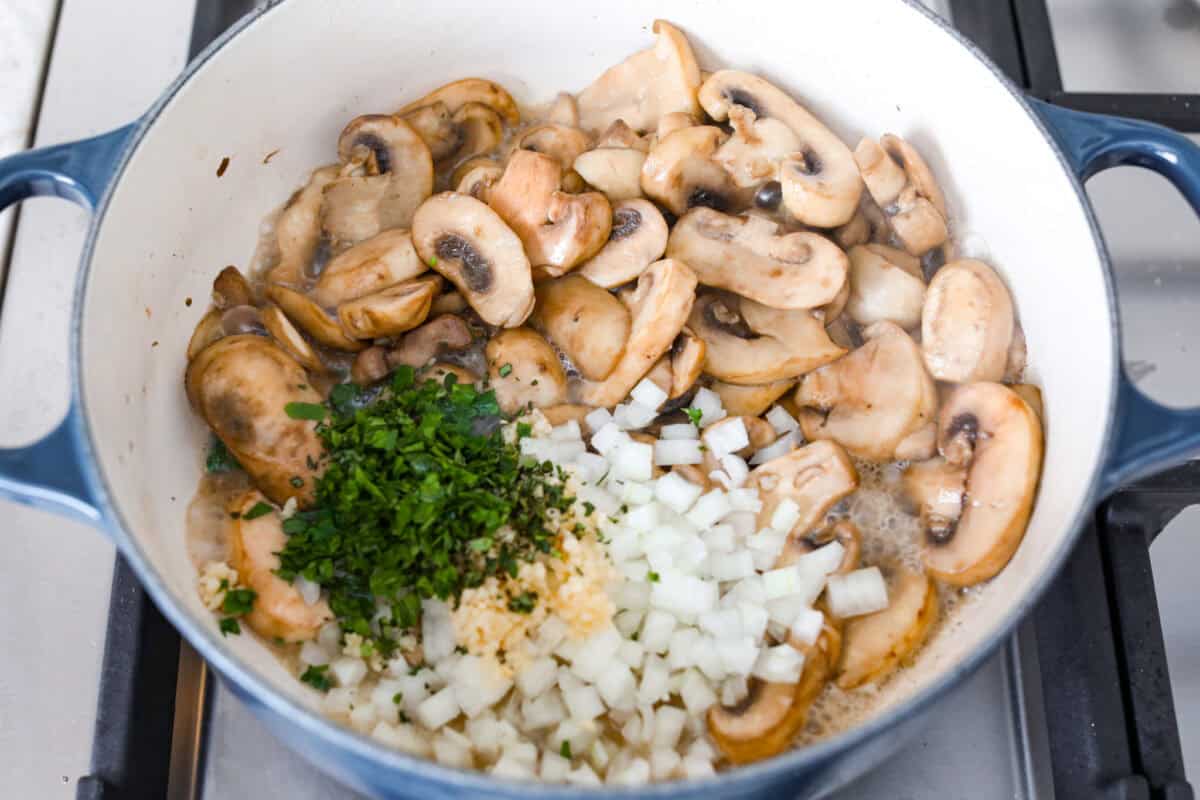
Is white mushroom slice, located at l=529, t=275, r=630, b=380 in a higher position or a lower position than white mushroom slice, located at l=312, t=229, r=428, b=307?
lower

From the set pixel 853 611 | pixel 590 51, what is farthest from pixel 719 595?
pixel 590 51

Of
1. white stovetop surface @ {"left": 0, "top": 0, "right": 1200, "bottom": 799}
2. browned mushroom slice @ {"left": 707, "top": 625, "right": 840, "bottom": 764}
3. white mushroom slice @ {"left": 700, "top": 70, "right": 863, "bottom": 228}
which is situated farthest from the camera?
white mushroom slice @ {"left": 700, "top": 70, "right": 863, "bottom": 228}

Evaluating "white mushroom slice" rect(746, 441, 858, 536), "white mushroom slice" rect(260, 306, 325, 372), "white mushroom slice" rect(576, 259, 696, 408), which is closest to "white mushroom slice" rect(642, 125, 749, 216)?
"white mushroom slice" rect(576, 259, 696, 408)

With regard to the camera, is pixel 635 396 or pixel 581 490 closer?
pixel 581 490

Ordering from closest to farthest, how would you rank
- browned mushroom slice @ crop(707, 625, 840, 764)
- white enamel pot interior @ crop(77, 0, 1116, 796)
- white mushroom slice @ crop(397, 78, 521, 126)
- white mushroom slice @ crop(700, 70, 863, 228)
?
white enamel pot interior @ crop(77, 0, 1116, 796)
browned mushroom slice @ crop(707, 625, 840, 764)
white mushroom slice @ crop(700, 70, 863, 228)
white mushroom slice @ crop(397, 78, 521, 126)

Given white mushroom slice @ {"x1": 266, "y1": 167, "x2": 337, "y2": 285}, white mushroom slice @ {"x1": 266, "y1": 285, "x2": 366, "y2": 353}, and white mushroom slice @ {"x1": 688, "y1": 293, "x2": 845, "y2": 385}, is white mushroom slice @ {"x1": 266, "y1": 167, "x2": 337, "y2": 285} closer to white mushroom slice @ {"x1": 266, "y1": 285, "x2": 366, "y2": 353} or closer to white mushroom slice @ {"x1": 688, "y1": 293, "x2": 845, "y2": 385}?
white mushroom slice @ {"x1": 266, "y1": 285, "x2": 366, "y2": 353}

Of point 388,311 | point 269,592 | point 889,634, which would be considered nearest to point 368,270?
point 388,311

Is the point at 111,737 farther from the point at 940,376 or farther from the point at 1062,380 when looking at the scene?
the point at 1062,380

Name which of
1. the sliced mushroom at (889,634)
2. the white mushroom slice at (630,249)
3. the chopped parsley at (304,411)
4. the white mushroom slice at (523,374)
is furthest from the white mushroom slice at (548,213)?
the sliced mushroom at (889,634)
